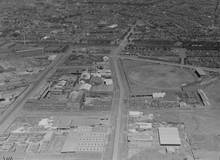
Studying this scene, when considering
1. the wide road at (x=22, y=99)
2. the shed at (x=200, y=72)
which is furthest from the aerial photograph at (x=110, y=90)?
the wide road at (x=22, y=99)

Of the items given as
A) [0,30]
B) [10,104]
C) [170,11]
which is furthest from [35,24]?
[10,104]

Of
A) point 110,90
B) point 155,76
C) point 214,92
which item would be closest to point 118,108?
point 110,90

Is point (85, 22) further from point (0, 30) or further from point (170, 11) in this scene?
point (170, 11)

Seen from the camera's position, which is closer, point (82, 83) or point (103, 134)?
point (103, 134)

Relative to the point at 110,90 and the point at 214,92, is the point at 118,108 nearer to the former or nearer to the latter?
the point at 110,90

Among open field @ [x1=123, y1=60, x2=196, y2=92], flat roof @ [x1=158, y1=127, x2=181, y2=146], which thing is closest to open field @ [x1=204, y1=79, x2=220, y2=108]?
open field @ [x1=123, y1=60, x2=196, y2=92]

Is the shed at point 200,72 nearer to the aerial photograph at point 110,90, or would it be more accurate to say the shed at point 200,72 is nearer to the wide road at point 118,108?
the aerial photograph at point 110,90
